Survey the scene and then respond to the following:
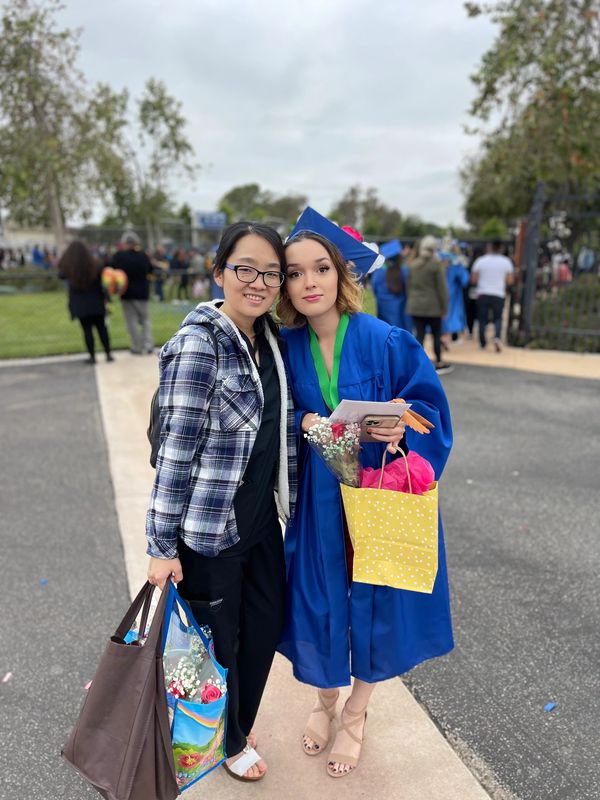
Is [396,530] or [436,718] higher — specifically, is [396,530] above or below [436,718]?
above

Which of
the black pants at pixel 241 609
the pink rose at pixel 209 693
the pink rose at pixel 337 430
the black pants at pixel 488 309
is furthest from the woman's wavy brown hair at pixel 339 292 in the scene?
the black pants at pixel 488 309

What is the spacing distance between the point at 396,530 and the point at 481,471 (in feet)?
10.7

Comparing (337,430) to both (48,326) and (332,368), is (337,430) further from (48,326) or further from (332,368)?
(48,326)

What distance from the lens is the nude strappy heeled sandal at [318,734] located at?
6.98 ft

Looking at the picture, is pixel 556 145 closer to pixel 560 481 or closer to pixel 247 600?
pixel 560 481

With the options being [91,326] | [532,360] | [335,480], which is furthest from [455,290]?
[335,480]

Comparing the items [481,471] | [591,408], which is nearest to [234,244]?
[481,471]

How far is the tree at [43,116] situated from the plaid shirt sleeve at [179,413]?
18413 millimetres

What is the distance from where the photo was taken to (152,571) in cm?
167

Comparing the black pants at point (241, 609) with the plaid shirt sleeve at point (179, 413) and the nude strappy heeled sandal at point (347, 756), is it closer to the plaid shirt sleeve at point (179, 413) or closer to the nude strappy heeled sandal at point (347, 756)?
the plaid shirt sleeve at point (179, 413)

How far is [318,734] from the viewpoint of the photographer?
2.15 m

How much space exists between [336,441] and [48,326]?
12324mm

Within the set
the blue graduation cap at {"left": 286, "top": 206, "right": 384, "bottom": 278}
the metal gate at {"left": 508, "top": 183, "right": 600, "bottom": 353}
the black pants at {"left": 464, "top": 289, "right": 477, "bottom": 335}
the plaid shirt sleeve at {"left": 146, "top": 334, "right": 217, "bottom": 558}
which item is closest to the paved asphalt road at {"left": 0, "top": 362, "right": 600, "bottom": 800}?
the plaid shirt sleeve at {"left": 146, "top": 334, "right": 217, "bottom": 558}

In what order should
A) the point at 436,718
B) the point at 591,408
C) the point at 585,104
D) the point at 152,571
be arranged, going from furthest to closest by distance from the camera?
the point at 585,104
the point at 591,408
the point at 436,718
the point at 152,571
